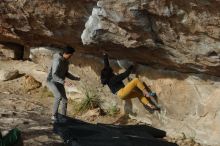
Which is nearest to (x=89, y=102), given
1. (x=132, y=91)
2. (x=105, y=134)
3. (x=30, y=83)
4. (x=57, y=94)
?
(x=132, y=91)

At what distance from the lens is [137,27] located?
872cm

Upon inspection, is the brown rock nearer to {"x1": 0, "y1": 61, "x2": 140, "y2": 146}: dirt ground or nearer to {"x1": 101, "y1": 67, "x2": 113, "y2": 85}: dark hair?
{"x1": 0, "y1": 61, "x2": 140, "y2": 146}: dirt ground

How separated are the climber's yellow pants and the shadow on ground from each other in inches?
29.2

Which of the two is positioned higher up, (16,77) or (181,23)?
(181,23)

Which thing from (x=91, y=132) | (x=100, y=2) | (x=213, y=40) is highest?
(x=100, y=2)

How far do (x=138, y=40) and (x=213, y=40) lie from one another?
1.42 metres

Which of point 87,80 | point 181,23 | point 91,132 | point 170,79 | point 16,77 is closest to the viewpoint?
point 181,23

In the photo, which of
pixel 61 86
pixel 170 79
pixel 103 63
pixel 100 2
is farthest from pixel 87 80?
pixel 100 2

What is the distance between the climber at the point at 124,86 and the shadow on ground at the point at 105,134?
27.8 inches

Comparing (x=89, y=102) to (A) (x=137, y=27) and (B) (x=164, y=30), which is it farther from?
(B) (x=164, y=30)

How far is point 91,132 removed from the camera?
29.3 ft

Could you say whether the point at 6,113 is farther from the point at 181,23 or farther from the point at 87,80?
the point at 181,23

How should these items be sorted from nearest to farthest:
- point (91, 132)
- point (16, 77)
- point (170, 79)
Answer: point (91, 132)
point (170, 79)
point (16, 77)

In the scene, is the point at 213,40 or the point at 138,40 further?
the point at 138,40
